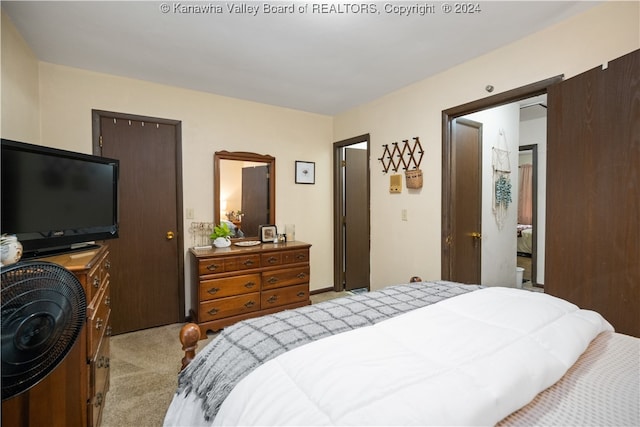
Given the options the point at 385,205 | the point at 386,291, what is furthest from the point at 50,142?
the point at 385,205

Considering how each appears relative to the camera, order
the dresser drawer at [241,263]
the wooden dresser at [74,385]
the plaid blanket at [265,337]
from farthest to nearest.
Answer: the dresser drawer at [241,263], the wooden dresser at [74,385], the plaid blanket at [265,337]

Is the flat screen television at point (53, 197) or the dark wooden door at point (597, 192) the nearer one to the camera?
the flat screen television at point (53, 197)

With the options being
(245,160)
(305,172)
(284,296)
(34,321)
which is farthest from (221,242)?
(34,321)

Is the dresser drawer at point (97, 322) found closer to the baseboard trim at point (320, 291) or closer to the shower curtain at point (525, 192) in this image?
the baseboard trim at point (320, 291)

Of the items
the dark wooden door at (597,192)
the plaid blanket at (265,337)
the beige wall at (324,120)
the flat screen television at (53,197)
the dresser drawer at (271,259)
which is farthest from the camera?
the dresser drawer at (271,259)

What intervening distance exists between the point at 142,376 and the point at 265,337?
170 centimetres

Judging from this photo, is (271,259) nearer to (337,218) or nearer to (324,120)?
(337,218)

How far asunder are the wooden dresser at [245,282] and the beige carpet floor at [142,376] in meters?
0.32

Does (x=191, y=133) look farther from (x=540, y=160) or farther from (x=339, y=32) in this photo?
(x=540, y=160)

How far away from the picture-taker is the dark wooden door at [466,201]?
2818mm

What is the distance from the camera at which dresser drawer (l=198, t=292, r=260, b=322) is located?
9.19 ft

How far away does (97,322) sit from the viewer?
5.02 ft

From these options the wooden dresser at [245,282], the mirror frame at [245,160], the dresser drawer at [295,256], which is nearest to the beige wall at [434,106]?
the dresser drawer at [295,256]

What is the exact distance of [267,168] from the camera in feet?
→ 12.0
